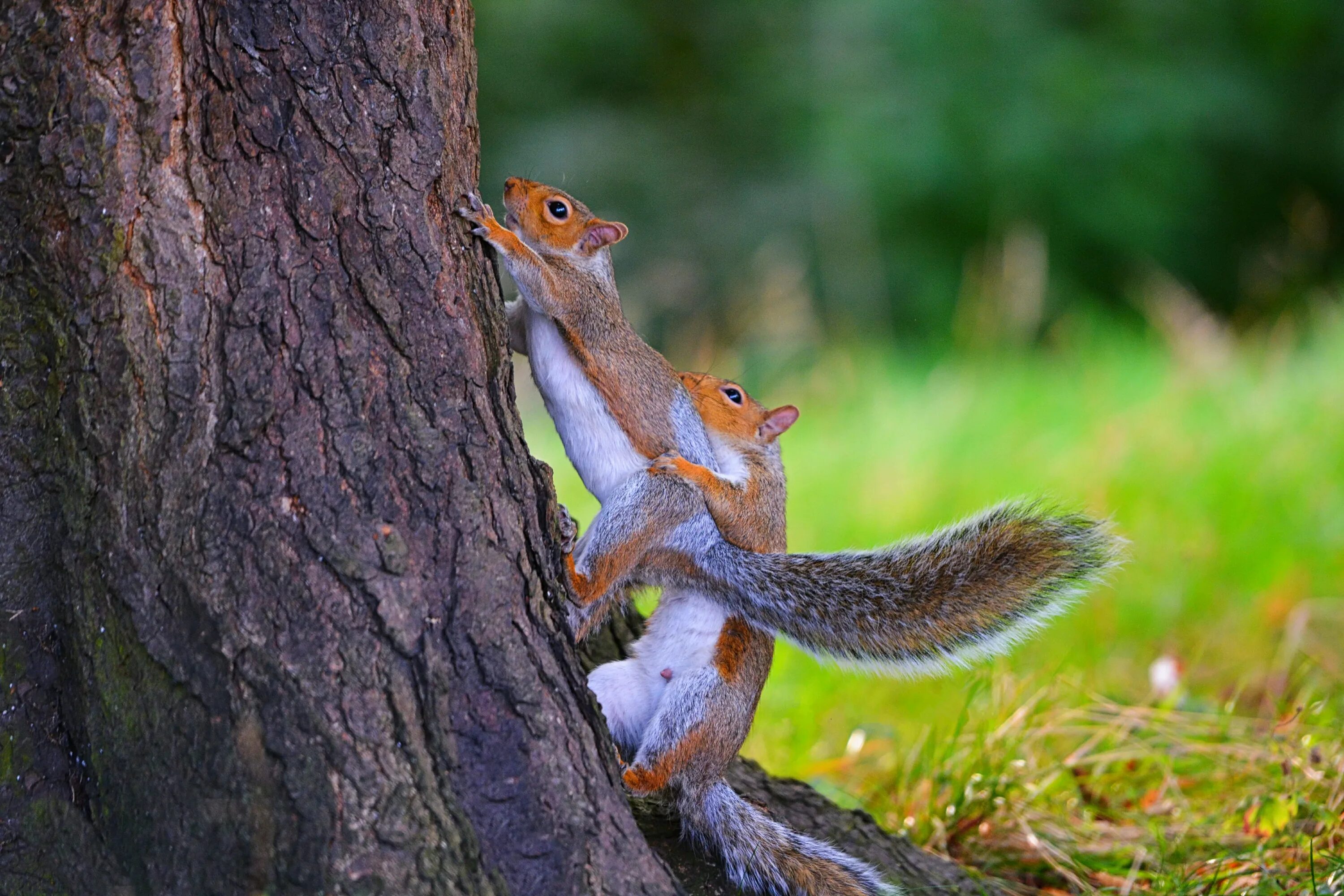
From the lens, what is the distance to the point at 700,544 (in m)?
1.89

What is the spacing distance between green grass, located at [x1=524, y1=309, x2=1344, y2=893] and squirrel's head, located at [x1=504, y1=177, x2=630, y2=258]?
775mm

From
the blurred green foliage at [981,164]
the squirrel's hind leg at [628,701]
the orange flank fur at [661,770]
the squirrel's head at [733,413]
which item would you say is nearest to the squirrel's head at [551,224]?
the squirrel's head at [733,413]

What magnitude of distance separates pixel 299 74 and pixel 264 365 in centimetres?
32

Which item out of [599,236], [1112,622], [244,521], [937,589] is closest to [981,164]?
[1112,622]

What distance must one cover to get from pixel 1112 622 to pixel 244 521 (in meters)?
2.53

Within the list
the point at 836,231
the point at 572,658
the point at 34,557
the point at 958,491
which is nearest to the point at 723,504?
the point at 572,658

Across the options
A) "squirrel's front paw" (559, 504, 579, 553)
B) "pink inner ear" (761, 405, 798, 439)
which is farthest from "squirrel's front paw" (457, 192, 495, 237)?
"pink inner ear" (761, 405, 798, 439)

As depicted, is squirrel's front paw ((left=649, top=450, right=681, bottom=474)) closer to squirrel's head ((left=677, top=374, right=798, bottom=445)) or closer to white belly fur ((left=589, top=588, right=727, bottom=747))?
white belly fur ((left=589, top=588, right=727, bottom=747))

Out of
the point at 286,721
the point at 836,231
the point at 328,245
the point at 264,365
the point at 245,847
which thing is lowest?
the point at 245,847

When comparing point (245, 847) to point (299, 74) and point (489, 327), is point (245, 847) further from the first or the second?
point (299, 74)

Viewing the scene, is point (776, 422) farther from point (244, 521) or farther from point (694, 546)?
point (244, 521)

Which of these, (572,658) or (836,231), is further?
(836,231)

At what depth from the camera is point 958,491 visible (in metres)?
3.75

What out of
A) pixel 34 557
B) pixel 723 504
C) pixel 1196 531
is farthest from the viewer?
pixel 1196 531
